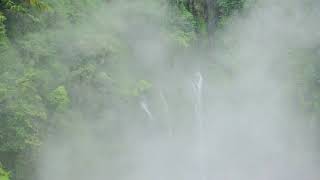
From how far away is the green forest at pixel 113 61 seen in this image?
37.7 ft

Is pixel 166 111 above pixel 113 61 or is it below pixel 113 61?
below

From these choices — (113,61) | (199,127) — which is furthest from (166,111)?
(113,61)

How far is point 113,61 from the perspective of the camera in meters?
→ 14.6

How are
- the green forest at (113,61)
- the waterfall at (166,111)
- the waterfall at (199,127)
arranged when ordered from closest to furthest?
the green forest at (113,61) → the waterfall at (166,111) → the waterfall at (199,127)

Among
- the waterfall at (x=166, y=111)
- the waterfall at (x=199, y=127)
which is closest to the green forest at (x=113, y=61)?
the waterfall at (x=166, y=111)

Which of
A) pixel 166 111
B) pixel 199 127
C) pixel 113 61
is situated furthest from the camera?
pixel 199 127

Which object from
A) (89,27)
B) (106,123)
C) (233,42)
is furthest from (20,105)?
(233,42)

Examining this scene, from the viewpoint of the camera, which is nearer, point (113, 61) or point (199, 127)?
point (113, 61)

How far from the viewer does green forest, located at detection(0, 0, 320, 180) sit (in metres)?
11.5

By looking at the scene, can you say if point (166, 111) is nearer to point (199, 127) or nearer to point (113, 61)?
point (199, 127)

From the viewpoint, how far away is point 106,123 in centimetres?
1428

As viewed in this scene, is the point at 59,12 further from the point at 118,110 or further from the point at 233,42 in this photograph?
the point at 233,42

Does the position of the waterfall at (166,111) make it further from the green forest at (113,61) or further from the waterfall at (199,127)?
the waterfall at (199,127)

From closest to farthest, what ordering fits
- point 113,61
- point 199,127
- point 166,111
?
point 113,61 < point 166,111 < point 199,127
